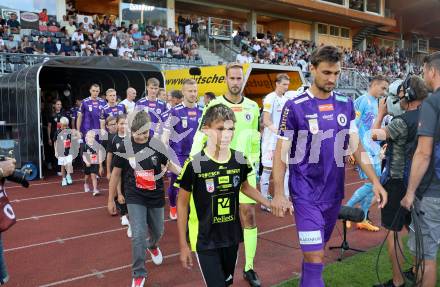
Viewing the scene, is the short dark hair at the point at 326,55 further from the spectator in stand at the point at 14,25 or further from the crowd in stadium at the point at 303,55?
the crowd in stadium at the point at 303,55

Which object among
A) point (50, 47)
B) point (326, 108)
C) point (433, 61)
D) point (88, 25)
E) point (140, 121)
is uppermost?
point (88, 25)

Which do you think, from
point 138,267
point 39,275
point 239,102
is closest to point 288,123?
point 239,102

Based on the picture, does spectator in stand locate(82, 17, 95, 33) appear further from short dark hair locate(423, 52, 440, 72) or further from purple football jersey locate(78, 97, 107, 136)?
short dark hair locate(423, 52, 440, 72)

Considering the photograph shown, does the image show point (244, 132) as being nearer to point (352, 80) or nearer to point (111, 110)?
point (111, 110)

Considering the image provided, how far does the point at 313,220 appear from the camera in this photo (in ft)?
11.0

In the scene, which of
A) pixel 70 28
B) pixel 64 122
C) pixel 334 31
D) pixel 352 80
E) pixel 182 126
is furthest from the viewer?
pixel 334 31

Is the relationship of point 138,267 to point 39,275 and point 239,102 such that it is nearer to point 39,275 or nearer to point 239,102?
point 39,275

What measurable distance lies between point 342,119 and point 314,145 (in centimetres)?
35

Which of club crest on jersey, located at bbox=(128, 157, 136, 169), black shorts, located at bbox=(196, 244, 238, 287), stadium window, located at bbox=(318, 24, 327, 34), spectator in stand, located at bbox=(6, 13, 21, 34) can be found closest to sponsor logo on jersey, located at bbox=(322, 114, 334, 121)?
black shorts, located at bbox=(196, 244, 238, 287)

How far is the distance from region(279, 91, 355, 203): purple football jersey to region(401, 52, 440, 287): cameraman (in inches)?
23.2

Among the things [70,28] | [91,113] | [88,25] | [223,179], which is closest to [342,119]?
[223,179]

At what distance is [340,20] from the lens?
126 ft

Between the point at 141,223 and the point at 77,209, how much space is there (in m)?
4.38

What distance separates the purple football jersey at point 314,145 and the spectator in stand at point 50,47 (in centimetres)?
1504
